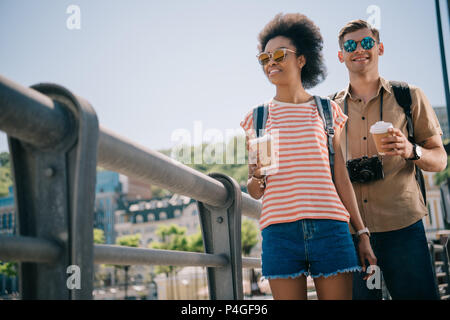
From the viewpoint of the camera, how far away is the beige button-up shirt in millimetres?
2150

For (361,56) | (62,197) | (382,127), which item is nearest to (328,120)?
(382,127)

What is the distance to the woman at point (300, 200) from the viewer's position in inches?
64.6

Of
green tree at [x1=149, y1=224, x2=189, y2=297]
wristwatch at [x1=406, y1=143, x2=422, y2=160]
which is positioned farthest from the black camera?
green tree at [x1=149, y1=224, x2=189, y2=297]

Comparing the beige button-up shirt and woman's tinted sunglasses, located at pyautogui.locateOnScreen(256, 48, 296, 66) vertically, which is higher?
woman's tinted sunglasses, located at pyautogui.locateOnScreen(256, 48, 296, 66)

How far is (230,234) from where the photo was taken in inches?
78.9

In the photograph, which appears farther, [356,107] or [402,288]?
[356,107]

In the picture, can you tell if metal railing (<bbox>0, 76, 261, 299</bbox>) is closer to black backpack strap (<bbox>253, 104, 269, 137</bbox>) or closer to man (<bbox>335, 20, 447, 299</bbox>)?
black backpack strap (<bbox>253, 104, 269, 137</bbox>)

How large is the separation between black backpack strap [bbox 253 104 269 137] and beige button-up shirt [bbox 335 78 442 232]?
634 mm

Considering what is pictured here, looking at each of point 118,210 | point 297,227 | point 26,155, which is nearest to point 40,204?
point 26,155

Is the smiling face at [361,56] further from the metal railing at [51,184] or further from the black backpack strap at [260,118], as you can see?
the metal railing at [51,184]

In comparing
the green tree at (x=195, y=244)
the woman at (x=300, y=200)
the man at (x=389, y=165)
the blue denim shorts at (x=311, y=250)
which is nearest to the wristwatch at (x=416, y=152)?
the man at (x=389, y=165)
